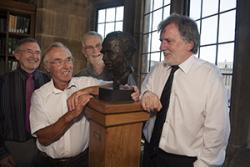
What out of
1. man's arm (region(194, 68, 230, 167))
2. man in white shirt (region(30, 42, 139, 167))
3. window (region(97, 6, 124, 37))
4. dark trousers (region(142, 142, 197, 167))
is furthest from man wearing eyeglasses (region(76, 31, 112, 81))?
window (region(97, 6, 124, 37))

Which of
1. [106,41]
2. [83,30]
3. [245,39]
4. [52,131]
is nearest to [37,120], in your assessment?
[52,131]

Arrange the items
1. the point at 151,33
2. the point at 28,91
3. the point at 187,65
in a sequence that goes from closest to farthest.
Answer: the point at 187,65 → the point at 28,91 → the point at 151,33

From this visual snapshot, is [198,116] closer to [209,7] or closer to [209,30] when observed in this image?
[209,30]

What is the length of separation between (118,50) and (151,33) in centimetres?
257

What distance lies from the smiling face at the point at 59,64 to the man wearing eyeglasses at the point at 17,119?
647 mm

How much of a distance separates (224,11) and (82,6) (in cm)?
249

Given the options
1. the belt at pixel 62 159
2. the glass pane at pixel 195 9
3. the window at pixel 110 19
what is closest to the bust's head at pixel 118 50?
the belt at pixel 62 159

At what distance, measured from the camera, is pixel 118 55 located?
111cm

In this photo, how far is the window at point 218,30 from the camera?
7.60 feet

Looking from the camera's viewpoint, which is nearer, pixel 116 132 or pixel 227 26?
pixel 116 132

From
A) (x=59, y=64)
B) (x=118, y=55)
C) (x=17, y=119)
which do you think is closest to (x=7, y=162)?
(x=17, y=119)

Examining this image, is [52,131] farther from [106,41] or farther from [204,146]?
[204,146]

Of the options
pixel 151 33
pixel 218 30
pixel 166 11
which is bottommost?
pixel 218 30

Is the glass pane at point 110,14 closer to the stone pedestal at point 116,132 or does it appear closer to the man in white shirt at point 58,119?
the man in white shirt at point 58,119
